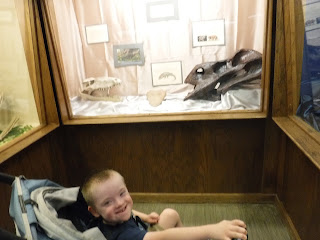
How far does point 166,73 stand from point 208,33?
1.31 ft

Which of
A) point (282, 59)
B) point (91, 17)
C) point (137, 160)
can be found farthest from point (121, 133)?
point (282, 59)

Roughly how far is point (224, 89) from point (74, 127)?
1.10 m

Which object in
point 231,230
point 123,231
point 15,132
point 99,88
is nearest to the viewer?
point 231,230

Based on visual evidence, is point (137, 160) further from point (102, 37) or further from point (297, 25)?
point (297, 25)

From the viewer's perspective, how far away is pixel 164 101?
2002mm

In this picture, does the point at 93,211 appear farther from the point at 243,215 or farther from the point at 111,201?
the point at 243,215

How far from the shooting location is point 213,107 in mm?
1894

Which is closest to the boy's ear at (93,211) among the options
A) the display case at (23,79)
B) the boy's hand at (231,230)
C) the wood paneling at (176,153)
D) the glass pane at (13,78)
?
the boy's hand at (231,230)

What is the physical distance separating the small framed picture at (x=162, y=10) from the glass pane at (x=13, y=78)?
80 centimetres

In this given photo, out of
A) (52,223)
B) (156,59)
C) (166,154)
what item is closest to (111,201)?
(52,223)

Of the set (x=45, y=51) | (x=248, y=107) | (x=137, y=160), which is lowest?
(x=137, y=160)

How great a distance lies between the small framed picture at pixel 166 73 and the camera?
1.98 metres

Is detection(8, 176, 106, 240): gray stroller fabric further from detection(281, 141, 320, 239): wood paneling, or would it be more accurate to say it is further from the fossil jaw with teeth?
the fossil jaw with teeth

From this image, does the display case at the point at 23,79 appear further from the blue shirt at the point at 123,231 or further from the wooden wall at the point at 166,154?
the blue shirt at the point at 123,231
